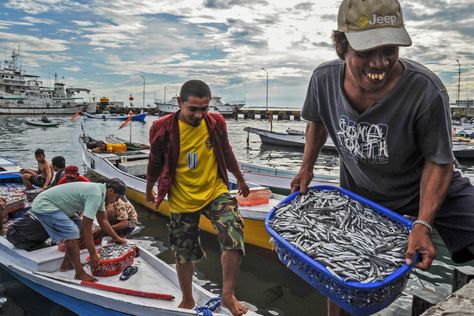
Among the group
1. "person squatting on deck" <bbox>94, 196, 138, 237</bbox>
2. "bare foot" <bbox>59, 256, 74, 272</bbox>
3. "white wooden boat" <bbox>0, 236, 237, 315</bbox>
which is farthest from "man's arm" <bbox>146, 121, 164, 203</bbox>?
"person squatting on deck" <bbox>94, 196, 138, 237</bbox>

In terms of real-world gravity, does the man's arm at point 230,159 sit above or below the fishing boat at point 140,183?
above

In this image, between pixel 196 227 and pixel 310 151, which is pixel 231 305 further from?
pixel 310 151

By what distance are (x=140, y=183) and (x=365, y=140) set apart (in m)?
10.3

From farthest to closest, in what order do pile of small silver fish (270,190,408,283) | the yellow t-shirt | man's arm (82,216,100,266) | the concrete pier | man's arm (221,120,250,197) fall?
man's arm (82,216,100,266) < man's arm (221,120,250,197) < the yellow t-shirt < pile of small silver fish (270,190,408,283) < the concrete pier

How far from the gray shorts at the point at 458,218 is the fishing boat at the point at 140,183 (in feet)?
19.6

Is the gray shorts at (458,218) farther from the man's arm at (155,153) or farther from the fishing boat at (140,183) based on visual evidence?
the fishing boat at (140,183)

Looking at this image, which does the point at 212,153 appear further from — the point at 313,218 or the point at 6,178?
the point at 6,178

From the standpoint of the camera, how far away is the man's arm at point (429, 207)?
2.27 m

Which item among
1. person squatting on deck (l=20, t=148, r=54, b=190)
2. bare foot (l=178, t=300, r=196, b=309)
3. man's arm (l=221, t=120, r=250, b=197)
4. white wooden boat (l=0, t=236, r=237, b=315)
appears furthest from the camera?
person squatting on deck (l=20, t=148, r=54, b=190)

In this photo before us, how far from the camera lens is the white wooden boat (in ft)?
16.7

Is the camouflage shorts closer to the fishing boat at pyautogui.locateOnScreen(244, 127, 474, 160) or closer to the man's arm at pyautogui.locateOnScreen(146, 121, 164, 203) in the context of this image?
the man's arm at pyautogui.locateOnScreen(146, 121, 164, 203)

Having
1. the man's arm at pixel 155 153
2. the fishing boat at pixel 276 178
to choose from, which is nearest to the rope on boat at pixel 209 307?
the man's arm at pixel 155 153

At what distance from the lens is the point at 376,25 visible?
214cm

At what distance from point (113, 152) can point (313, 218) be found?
14.5 metres
